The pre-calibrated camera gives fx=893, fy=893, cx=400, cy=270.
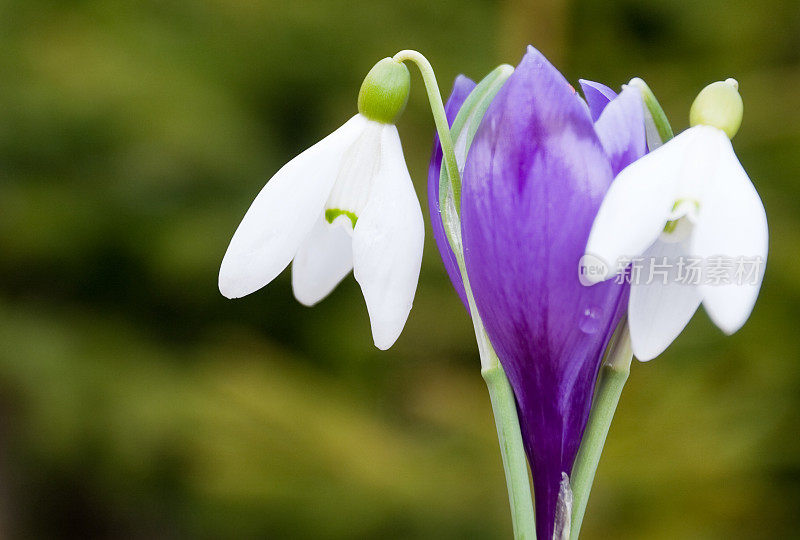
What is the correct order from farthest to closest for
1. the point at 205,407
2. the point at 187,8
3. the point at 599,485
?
1. the point at 187,8
2. the point at 205,407
3. the point at 599,485

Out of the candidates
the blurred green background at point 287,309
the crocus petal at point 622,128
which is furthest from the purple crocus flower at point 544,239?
the blurred green background at point 287,309

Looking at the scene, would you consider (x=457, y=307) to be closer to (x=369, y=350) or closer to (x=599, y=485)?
(x=369, y=350)

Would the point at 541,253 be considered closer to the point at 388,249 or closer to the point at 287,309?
the point at 388,249

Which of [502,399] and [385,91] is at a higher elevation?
[385,91]

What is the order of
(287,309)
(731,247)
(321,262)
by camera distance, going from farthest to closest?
(287,309), (321,262), (731,247)

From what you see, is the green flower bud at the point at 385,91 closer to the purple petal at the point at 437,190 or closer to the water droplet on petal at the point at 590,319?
the purple petal at the point at 437,190

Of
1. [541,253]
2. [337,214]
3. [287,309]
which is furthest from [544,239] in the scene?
[287,309]

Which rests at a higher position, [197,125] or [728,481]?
[197,125]

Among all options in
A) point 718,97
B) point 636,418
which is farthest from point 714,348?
point 718,97
